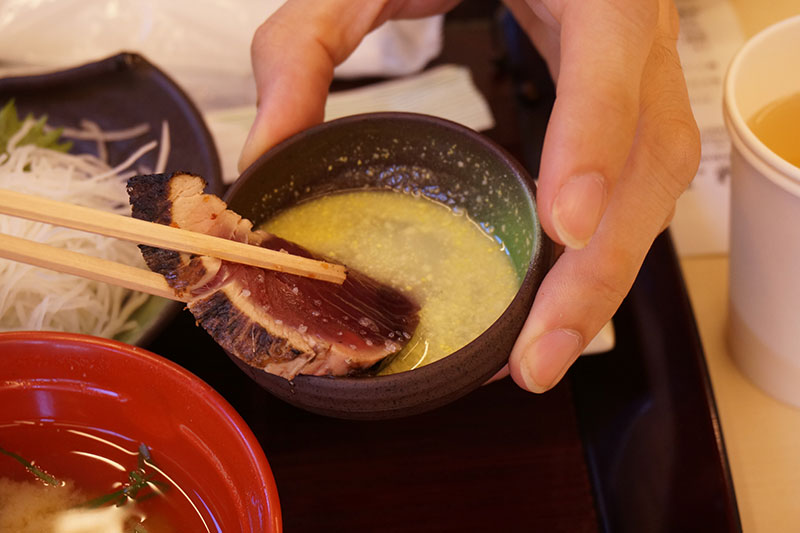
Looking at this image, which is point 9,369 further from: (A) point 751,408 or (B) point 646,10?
(A) point 751,408

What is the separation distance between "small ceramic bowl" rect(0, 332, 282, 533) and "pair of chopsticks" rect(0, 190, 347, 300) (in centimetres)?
11

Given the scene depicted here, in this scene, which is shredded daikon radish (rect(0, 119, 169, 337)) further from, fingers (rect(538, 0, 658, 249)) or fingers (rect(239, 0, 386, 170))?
fingers (rect(538, 0, 658, 249))

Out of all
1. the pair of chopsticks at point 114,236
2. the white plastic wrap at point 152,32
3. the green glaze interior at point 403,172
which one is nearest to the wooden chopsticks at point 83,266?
the pair of chopsticks at point 114,236

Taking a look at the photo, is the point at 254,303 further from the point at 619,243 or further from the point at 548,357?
the point at 619,243

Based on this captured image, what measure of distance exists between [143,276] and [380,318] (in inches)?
12.6

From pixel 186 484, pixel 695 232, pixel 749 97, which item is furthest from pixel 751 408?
pixel 186 484

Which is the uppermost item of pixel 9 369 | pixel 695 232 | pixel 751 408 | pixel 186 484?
pixel 9 369

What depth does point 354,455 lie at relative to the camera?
1.19 metres

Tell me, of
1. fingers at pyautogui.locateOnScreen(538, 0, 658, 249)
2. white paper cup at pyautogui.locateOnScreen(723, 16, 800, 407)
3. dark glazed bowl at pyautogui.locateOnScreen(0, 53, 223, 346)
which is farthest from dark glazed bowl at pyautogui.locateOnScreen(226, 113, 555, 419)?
dark glazed bowl at pyautogui.locateOnScreen(0, 53, 223, 346)

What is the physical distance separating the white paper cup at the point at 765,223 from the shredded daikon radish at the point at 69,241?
0.99 metres

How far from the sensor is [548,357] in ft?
3.23

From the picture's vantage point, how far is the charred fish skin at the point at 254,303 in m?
0.87

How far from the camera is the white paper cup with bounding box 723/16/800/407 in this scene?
101 centimetres

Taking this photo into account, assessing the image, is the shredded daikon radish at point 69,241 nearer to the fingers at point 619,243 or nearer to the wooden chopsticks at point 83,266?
the wooden chopsticks at point 83,266
